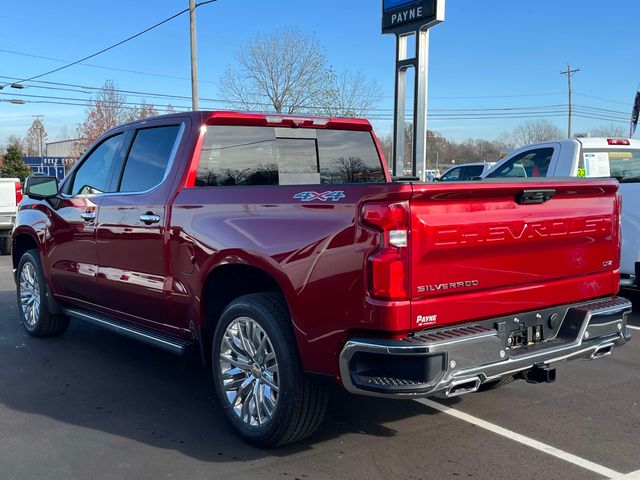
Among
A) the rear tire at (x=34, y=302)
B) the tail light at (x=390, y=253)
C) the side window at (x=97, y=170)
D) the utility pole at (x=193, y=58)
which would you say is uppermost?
the utility pole at (x=193, y=58)

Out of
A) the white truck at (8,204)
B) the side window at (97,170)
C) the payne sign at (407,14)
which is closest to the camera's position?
the side window at (97,170)

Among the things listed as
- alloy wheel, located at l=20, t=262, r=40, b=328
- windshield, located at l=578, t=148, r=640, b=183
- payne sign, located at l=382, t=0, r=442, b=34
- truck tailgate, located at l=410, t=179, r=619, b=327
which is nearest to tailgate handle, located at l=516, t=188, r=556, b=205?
truck tailgate, located at l=410, t=179, r=619, b=327

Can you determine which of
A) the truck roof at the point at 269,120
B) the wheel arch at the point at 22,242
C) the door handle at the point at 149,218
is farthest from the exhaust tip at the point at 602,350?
the wheel arch at the point at 22,242

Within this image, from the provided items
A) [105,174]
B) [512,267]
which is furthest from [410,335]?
[105,174]

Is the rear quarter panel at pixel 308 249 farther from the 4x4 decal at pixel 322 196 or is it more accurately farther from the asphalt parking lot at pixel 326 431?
the asphalt parking lot at pixel 326 431

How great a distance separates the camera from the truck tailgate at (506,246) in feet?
10.6

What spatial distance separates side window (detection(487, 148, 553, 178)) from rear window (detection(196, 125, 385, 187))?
10.6ft

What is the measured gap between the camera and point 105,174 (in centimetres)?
552

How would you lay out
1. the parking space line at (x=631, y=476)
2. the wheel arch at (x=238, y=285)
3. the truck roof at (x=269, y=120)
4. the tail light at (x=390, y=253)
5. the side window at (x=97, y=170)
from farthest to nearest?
the side window at (x=97, y=170), the truck roof at (x=269, y=120), the wheel arch at (x=238, y=285), the parking space line at (x=631, y=476), the tail light at (x=390, y=253)

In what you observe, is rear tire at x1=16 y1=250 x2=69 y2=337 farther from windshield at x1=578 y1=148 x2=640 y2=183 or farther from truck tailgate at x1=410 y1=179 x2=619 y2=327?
windshield at x1=578 y1=148 x2=640 y2=183

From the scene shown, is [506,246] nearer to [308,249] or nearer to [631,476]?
[308,249]

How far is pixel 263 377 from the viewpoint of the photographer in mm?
3877

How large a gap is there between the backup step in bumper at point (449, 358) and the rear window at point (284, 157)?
2055 mm

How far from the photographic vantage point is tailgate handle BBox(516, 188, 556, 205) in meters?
3.54
